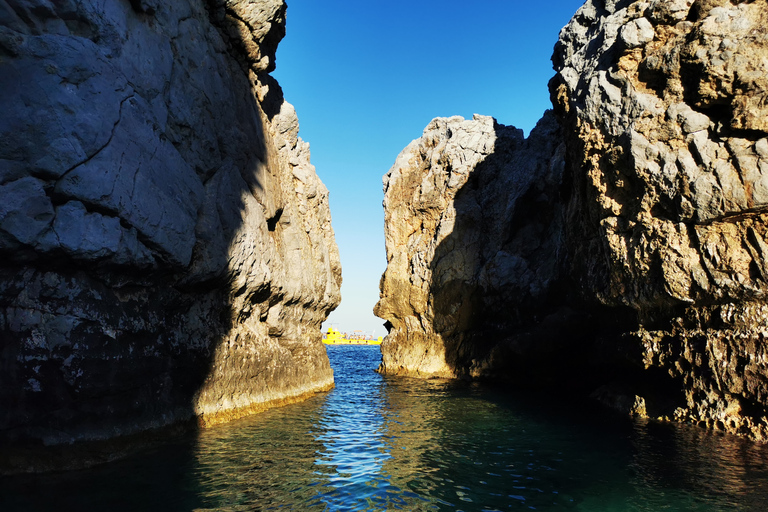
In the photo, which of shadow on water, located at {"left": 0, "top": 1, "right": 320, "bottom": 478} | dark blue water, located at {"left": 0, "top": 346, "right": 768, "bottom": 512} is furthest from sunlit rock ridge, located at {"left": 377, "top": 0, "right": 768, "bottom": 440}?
shadow on water, located at {"left": 0, "top": 1, "right": 320, "bottom": 478}

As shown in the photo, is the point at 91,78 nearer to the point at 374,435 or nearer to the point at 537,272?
the point at 374,435

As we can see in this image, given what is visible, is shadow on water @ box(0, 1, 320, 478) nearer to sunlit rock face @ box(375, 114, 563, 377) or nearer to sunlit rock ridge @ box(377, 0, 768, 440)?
sunlit rock ridge @ box(377, 0, 768, 440)

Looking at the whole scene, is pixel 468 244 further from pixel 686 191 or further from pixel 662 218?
pixel 686 191

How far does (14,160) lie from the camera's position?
33.0ft

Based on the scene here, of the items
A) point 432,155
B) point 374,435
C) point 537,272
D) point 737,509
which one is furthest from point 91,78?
point 432,155

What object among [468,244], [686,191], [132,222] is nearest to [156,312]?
[132,222]

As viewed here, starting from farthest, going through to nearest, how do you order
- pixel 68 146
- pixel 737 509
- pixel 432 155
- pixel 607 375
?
pixel 432 155 → pixel 607 375 → pixel 68 146 → pixel 737 509

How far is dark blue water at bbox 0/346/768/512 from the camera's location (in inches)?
364

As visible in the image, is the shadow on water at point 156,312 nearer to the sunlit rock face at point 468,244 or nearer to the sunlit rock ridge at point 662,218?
the sunlit rock ridge at point 662,218

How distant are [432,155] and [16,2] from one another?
35.7 m

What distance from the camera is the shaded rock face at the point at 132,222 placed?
10.2 metres

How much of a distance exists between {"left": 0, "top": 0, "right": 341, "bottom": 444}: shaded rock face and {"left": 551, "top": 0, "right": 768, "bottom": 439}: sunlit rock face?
1424 centimetres

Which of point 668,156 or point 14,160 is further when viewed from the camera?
point 668,156

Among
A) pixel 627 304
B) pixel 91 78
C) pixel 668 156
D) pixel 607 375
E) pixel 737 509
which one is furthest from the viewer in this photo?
pixel 607 375
